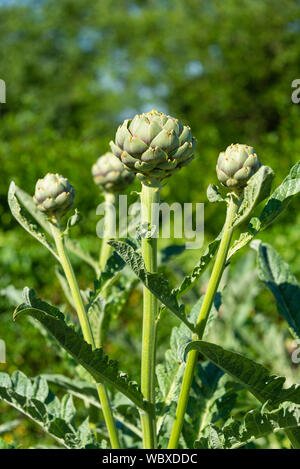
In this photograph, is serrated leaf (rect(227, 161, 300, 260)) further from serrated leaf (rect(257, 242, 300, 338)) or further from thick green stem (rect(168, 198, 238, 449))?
serrated leaf (rect(257, 242, 300, 338))

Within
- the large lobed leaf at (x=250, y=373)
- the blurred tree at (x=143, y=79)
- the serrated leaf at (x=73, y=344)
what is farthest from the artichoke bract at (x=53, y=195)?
the blurred tree at (x=143, y=79)

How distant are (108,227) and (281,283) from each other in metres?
0.28

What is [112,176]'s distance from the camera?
0.94 meters

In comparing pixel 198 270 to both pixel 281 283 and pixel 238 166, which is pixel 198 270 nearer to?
pixel 238 166

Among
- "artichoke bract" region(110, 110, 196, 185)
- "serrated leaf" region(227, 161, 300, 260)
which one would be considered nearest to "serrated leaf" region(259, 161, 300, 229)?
"serrated leaf" region(227, 161, 300, 260)

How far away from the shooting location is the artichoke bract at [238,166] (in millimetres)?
602

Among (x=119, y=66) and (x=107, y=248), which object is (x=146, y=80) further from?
(x=107, y=248)

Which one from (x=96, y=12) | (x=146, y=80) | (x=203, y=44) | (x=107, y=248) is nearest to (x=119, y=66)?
(x=146, y=80)

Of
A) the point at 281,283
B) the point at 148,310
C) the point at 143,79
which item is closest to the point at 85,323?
the point at 148,310

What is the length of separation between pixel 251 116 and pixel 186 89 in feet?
3.88

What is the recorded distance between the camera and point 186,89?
24.8 ft

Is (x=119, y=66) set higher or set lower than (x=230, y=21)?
higher

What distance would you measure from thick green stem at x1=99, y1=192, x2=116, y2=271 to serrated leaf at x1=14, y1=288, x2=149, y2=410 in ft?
0.90

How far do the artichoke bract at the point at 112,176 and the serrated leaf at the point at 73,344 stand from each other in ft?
1.29
